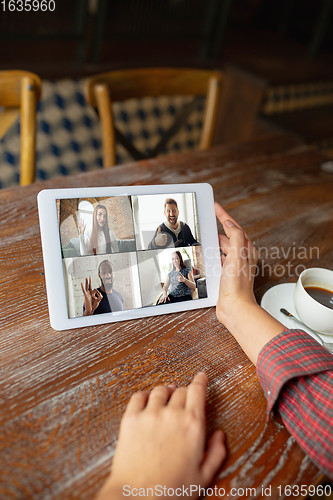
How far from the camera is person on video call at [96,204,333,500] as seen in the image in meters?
0.51

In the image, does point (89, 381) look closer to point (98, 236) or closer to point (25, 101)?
point (98, 236)

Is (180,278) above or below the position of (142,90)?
below

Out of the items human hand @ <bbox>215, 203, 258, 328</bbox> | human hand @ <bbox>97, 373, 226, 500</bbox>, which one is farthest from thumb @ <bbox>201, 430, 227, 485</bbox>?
human hand @ <bbox>215, 203, 258, 328</bbox>

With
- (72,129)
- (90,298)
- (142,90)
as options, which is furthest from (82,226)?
(72,129)

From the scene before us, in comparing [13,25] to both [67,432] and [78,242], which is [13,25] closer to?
[78,242]

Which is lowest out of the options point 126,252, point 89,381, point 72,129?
point 72,129

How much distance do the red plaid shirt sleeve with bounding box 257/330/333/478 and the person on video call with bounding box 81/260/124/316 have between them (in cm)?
30

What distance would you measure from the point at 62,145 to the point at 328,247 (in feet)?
6.03

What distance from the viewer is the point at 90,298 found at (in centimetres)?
72

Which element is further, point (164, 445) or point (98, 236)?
point (98, 236)

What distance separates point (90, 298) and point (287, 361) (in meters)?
0.38

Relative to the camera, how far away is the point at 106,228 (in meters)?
0.76

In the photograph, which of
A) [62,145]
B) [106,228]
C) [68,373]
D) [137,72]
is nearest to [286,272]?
[106,228]

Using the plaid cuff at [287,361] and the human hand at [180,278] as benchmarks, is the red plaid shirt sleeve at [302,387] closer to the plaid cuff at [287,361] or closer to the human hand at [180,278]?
the plaid cuff at [287,361]
